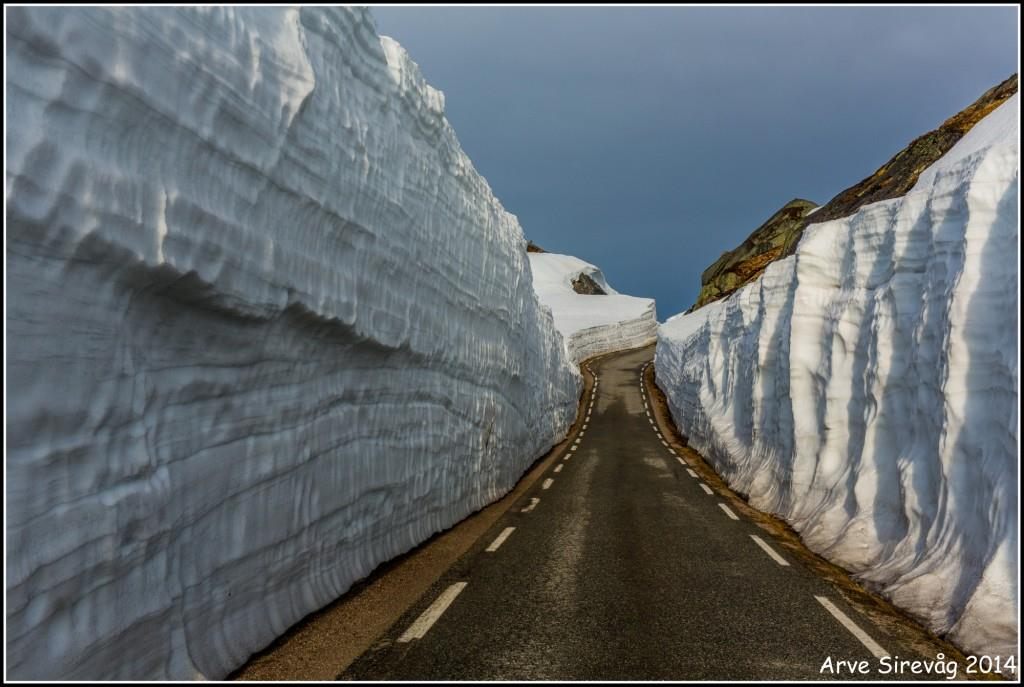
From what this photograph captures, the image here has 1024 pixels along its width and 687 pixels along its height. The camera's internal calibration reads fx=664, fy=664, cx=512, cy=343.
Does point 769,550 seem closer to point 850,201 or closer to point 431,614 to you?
point 431,614

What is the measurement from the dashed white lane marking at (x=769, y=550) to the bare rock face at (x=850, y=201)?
730 cm

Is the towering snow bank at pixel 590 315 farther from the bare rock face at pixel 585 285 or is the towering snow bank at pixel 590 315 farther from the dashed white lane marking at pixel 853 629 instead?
the dashed white lane marking at pixel 853 629

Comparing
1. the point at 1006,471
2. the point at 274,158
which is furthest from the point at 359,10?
the point at 1006,471

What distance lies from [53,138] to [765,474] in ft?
41.5

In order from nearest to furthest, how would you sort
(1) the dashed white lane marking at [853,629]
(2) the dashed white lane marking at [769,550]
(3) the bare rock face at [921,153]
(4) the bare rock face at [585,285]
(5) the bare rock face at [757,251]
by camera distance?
(1) the dashed white lane marking at [853,629] → (2) the dashed white lane marking at [769,550] → (3) the bare rock face at [921,153] → (5) the bare rock face at [757,251] → (4) the bare rock face at [585,285]

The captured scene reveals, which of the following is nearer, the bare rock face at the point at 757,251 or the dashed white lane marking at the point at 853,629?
the dashed white lane marking at the point at 853,629

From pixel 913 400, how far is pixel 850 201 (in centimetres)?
3302

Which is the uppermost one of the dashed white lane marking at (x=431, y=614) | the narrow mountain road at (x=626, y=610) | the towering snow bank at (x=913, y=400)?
the towering snow bank at (x=913, y=400)

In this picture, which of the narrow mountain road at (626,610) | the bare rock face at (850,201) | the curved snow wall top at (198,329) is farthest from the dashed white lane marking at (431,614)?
the bare rock face at (850,201)

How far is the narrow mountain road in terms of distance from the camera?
16.1ft

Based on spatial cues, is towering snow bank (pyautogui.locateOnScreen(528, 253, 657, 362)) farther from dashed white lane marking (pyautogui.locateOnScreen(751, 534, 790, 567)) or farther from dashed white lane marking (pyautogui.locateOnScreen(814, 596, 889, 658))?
dashed white lane marking (pyautogui.locateOnScreen(814, 596, 889, 658))

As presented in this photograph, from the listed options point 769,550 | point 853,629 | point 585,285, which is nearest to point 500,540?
point 769,550

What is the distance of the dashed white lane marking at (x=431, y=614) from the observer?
17.9ft

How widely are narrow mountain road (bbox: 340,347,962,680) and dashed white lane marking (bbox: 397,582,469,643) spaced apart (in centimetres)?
2
